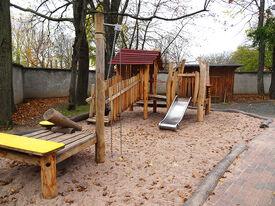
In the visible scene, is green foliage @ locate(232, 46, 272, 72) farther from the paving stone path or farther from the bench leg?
the bench leg

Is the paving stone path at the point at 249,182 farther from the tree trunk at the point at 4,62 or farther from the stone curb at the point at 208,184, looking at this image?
the tree trunk at the point at 4,62

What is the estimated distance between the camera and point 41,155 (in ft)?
7.63

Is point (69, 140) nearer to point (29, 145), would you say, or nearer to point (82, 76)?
point (29, 145)

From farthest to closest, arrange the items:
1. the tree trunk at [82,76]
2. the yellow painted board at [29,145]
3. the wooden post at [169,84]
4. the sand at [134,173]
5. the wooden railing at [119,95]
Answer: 1. the tree trunk at [82,76]
2. the wooden post at [169,84]
3. the wooden railing at [119,95]
4. the sand at [134,173]
5. the yellow painted board at [29,145]

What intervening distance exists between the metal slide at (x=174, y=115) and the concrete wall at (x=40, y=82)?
25.2ft

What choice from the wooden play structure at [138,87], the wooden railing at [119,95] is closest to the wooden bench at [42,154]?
the wooden railing at [119,95]

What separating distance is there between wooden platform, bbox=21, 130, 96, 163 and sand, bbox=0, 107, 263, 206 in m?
0.48

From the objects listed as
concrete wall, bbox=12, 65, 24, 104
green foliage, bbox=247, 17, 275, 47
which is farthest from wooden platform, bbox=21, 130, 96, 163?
green foliage, bbox=247, 17, 275, 47

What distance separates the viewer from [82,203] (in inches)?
99.2

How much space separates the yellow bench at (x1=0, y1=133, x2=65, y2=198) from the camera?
2.42 m

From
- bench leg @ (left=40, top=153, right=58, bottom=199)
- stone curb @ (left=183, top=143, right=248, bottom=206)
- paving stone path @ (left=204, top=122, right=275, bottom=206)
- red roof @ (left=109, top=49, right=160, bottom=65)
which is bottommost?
paving stone path @ (left=204, top=122, right=275, bottom=206)

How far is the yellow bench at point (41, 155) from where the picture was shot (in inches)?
95.4

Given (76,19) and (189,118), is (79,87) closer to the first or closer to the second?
(76,19)

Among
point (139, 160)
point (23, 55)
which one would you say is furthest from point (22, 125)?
point (23, 55)
